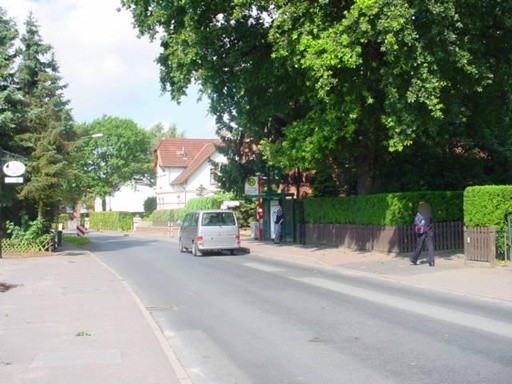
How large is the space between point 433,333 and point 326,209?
18151mm

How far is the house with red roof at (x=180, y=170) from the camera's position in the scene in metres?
67.5

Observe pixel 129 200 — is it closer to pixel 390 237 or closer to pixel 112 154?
pixel 112 154

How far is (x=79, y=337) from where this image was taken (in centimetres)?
880

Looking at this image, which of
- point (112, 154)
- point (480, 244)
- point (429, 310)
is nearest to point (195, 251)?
point (480, 244)

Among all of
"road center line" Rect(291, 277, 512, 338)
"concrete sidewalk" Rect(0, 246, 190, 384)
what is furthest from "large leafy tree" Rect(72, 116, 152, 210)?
"road center line" Rect(291, 277, 512, 338)

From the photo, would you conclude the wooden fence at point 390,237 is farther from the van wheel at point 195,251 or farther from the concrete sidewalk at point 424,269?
the van wheel at point 195,251

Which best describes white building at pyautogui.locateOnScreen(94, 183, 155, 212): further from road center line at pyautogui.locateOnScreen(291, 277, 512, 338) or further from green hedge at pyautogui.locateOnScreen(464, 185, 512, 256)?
road center line at pyautogui.locateOnScreen(291, 277, 512, 338)

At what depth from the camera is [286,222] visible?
102 ft

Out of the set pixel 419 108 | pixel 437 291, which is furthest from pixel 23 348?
pixel 419 108

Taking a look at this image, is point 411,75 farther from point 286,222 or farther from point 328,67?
point 286,222

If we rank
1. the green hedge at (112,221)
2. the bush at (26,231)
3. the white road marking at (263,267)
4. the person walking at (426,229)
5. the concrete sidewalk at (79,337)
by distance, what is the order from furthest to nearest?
the green hedge at (112,221), the bush at (26,231), the white road marking at (263,267), the person walking at (426,229), the concrete sidewalk at (79,337)

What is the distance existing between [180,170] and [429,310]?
66.4 meters

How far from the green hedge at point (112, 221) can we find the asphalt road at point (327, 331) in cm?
5214

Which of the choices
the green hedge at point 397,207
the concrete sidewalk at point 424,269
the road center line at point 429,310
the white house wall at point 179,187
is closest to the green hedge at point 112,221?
the white house wall at point 179,187
